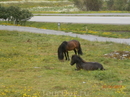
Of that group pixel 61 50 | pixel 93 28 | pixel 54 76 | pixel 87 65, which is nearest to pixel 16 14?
pixel 93 28

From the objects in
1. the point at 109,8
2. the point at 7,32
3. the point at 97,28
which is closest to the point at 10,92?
the point at 7,32

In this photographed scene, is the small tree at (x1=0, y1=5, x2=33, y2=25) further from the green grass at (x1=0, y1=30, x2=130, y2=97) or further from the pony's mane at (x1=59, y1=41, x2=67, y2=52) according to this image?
the pony's mane at (x1=59, y1=41, x2=67, y2=52)

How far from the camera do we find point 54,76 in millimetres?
14750

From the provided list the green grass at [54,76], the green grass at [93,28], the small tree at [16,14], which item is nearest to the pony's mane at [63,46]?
the green grass at [54,76]

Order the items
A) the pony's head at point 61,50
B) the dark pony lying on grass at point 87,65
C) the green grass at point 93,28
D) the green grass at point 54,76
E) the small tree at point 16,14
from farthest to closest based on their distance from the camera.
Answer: the small tree at point 16,14 < the green grass at point 93,28 < the pony's head at point 61,50 < the dark pony lying on grass at point 87,65 < the green grass at point 54,76

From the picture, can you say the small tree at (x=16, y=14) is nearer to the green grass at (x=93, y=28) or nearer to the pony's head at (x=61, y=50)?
the green grass at (x=93, y=28)

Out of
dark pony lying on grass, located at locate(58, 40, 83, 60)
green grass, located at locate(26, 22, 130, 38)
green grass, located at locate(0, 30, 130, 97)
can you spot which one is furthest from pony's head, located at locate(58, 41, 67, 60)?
green grass, located at locate(26, 22, 130, 38)

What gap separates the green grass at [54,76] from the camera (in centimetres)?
1130

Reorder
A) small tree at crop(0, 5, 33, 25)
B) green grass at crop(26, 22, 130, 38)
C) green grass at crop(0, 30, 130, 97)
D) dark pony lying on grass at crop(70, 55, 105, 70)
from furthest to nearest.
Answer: small tree at crop(0, 5, 33, 25)
green grass at crop(26, 22, 130, 38)
dark pony lying on grass at crop(70, 55, 105, 70)
green grass at crop(0, 30, 130, 97)

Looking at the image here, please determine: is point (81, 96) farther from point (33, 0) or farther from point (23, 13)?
point (33, 0)

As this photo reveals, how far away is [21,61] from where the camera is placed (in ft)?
64.9

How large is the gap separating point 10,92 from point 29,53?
12.3m

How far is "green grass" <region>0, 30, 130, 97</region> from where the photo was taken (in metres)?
11.3

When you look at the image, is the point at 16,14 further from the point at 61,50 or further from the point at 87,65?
the point at 87,65
